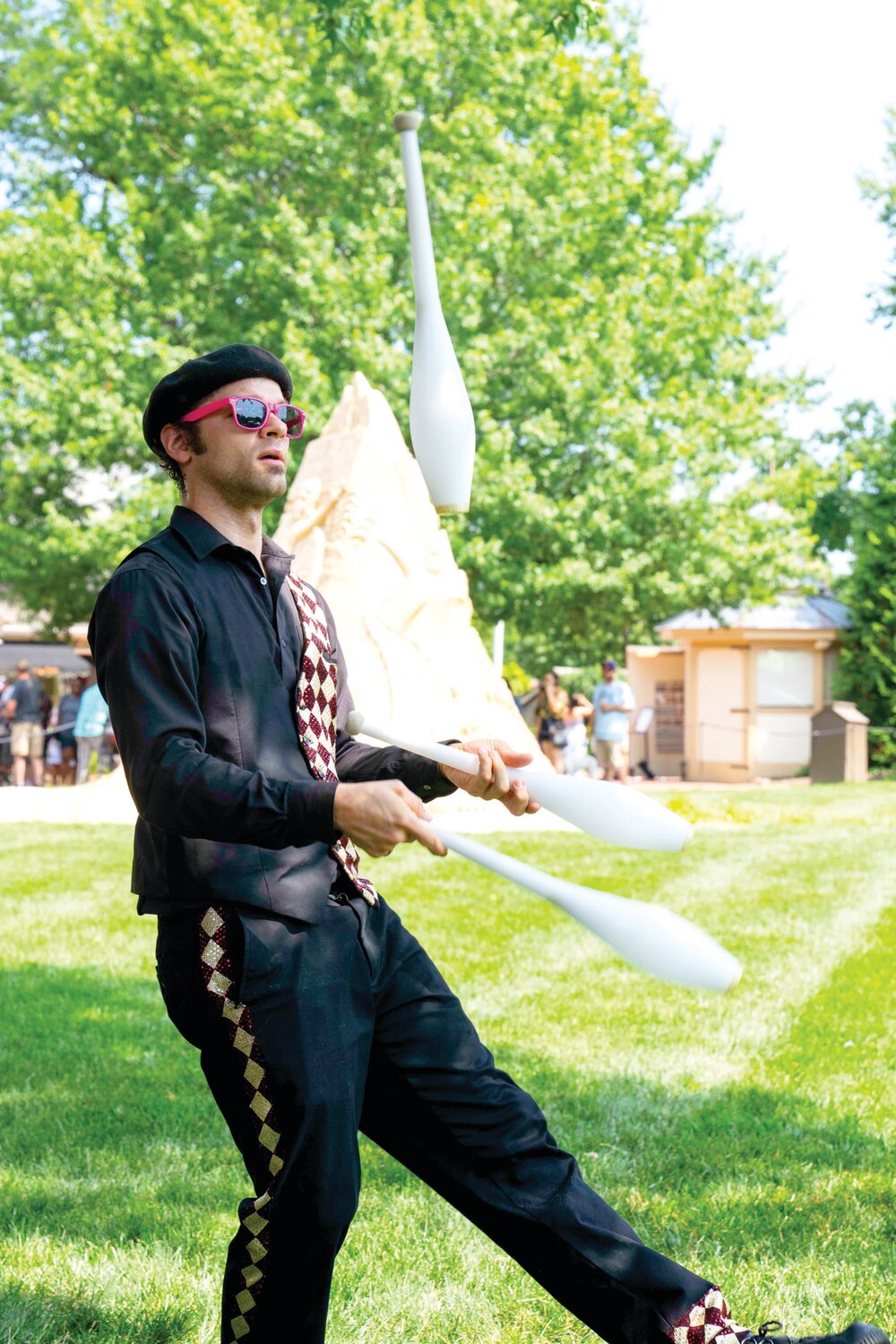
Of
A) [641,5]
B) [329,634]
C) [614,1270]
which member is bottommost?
[614,1270]

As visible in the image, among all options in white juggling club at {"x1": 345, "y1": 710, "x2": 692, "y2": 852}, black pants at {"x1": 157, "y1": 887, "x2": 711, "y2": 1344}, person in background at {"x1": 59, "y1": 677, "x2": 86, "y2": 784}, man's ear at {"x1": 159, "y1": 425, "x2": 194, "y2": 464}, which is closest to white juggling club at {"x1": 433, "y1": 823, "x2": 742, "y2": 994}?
white juggling club at {"x1": 345, "y1": 710, "x2": 692, "y2": 852}

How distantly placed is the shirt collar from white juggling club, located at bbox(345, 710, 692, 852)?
510 millimetres

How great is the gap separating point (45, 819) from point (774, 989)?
9.11 metres

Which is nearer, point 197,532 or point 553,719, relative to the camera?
point 197,532

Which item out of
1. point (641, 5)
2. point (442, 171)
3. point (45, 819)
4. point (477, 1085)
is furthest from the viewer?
point (641, 5)

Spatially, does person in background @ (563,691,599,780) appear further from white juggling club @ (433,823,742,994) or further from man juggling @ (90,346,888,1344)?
white juggling club @ (433,823,742,994)

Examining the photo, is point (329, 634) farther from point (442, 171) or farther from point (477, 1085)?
point (442, 171)

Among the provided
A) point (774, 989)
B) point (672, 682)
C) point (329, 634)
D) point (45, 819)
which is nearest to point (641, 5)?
point (672, 682)

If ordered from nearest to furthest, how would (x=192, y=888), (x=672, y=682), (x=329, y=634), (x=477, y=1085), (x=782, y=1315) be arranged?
(x=192, y=888), (x=477, y=1085), (x=329, y=634), (x=782, y=1315), (x=672, y=682)

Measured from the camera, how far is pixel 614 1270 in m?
2.39

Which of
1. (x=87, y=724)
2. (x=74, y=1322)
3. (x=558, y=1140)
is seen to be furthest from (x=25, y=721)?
(x=74, y=1322)

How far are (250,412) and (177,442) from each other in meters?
0.18

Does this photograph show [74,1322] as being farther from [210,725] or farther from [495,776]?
[495,776]

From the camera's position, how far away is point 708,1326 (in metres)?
2.41
